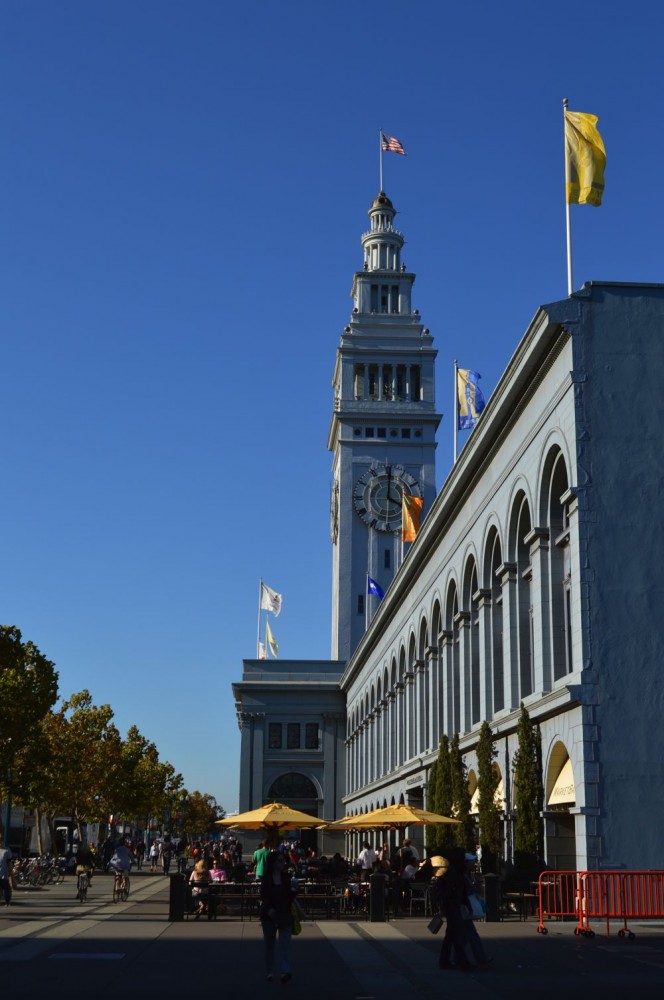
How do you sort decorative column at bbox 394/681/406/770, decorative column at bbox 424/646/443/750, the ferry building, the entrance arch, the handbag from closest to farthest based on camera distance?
the handbag
the ferry building
the entrance arch
decorative column at bbox 424/646/443/750
decorative column at bbox 394/681/406/770

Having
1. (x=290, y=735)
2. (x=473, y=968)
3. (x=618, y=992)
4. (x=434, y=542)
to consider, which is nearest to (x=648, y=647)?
(x=473, y=968)

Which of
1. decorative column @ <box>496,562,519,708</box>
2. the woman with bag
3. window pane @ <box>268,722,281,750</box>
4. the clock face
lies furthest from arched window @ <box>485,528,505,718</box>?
window pane @ <box>268,722,281,750</box>

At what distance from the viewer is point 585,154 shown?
1245 inches

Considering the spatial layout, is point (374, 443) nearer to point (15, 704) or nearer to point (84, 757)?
point (84, 757)

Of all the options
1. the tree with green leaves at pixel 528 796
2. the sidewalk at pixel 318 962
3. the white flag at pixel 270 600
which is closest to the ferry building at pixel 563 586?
the tree with green leaves at pixel 528 796

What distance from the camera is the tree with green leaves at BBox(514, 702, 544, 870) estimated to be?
31.5 meters

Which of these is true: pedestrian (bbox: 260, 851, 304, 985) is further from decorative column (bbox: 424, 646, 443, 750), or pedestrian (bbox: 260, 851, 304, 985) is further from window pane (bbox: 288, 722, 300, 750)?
window pane (bbox: 288, 722, 300, 750)

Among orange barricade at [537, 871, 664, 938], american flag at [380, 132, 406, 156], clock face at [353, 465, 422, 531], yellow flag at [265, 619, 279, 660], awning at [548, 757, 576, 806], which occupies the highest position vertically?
american flag at [380, 132, 406, 156]

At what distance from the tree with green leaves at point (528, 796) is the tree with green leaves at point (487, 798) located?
2.42 m

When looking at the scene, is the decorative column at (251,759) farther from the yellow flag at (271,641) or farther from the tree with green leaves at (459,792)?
the tree with green leaves at (459,792)

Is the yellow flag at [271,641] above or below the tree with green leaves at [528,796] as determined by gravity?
above

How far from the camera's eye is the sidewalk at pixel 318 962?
16.1 metres

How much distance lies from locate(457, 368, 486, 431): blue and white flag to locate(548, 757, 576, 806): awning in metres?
19.1

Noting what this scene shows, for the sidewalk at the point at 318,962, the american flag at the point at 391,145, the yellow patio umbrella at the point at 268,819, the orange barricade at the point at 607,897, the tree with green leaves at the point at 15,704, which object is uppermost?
the american flag at the point at 391,145
